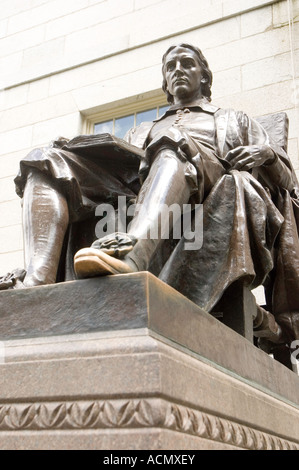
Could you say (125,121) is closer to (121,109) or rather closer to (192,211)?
(121,109)

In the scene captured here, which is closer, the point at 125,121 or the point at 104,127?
the point at 125,121

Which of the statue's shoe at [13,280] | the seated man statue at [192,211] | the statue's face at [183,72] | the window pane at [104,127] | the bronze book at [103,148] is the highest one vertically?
the window pane at [104,127]

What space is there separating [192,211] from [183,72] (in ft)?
4.31

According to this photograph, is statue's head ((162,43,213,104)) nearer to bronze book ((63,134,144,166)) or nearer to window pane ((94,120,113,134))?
bronze book ((63,134,144,166))

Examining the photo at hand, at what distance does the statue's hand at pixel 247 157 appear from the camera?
2.64 m

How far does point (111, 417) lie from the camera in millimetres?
1309

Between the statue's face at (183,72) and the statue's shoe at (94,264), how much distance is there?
6.44 feet

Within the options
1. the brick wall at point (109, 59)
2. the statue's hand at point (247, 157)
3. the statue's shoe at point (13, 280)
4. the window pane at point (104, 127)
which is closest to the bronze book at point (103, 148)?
the statue's hand at point (247, 157)

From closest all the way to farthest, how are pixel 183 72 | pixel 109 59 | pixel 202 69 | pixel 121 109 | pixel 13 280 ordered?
1. pixel 13 280
2. pixel 183 72
3. pixel 202 69
4. pixel 121 109
5. pixel 109 59

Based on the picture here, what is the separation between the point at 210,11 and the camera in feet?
18.8

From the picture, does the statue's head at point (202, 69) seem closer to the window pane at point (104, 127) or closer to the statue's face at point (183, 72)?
the statue's face at point (183, 72)

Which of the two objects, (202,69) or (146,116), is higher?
(146,116)

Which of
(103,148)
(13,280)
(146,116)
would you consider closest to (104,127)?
(146,116)

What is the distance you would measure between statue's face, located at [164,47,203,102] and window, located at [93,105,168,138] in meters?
2.40
